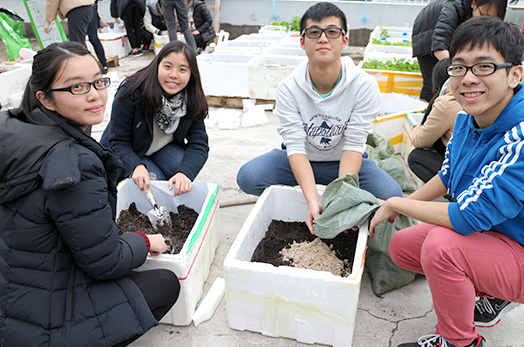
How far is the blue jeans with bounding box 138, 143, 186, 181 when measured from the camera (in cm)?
249

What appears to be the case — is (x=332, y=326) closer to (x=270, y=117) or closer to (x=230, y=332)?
(x=230, y=332)

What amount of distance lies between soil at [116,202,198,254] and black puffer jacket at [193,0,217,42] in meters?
5.49

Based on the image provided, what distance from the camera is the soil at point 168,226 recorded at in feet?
6.77

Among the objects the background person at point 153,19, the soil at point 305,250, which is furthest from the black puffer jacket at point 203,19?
the soil at point 305,250

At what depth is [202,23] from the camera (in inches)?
281

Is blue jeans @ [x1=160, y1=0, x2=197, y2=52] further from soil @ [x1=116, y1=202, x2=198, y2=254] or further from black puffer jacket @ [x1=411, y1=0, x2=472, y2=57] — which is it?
soil @ [x1=116, y1=202, x2=198, y2=254]

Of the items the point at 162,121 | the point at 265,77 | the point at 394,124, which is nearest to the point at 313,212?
the point at 162,121

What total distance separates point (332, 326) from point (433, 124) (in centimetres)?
139

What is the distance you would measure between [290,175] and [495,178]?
3.94 feet

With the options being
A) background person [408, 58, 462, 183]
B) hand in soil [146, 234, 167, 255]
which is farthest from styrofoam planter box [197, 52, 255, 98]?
hand in soil [146, 234, 167, 255]

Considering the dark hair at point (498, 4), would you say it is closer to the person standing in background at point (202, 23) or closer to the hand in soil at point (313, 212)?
the hand in soil at point (313, 212)

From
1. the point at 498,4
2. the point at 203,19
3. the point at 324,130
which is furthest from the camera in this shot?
the point at 203,19

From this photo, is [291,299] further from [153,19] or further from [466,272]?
[153,19]

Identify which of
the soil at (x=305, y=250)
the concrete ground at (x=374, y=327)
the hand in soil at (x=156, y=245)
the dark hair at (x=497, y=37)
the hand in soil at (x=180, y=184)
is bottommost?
the concrete ground at (x=374, y=327)
